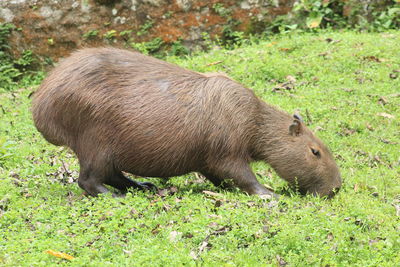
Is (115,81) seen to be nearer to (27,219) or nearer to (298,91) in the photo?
(27,219)

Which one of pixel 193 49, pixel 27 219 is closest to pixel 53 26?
pixel 193 49

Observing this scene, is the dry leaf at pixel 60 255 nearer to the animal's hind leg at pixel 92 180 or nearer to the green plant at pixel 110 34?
the animal's hind leg at pixel 92 180

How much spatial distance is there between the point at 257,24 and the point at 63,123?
6224mm

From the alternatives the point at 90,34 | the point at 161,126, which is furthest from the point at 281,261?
the point at 90,34

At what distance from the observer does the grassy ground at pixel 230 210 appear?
4.11 m

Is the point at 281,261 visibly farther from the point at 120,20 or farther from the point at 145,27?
the point at 120,20

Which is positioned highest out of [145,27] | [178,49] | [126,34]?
[145,27]

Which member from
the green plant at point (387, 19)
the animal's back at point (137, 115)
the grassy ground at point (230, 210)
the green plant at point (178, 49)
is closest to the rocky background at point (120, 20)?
the green plant at point (178, 49)

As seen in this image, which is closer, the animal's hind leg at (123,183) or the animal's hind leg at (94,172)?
the animal's hind leg at (94,172)

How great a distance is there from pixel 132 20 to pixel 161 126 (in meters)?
5.68

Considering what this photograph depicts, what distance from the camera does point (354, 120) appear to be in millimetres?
7543

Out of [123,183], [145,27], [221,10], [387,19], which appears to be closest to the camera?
[123,183]

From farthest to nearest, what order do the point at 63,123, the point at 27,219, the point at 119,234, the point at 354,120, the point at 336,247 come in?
the point at 354,120, the point at 63,123, the point at 27,219, the point at 119,234, the point at 336,247

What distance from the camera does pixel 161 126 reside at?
17.6 feet
